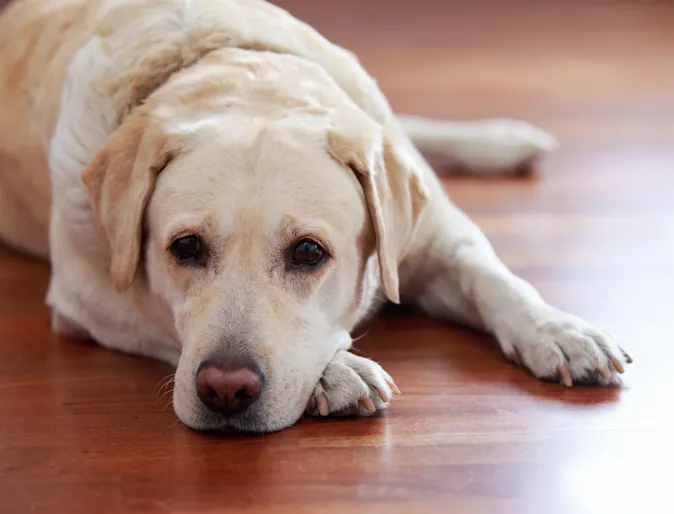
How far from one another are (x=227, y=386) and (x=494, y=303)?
867 mm

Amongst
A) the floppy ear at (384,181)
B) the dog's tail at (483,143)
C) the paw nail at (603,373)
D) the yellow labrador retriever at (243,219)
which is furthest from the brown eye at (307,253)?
the dog's tail at (483,143)

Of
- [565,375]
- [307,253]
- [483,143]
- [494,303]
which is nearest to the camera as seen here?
[307,253]

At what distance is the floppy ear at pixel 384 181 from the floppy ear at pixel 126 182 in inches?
15.6

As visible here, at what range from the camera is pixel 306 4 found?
7219 millimetres

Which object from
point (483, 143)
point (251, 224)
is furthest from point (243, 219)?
point (483, 143)

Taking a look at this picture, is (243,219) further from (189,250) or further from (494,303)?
(494,303)

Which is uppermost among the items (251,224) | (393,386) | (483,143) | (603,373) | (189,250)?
(251,224)

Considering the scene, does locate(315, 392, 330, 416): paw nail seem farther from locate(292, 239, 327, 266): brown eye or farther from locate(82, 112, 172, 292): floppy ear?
locate(82, 112, 172, 292): floppy ear

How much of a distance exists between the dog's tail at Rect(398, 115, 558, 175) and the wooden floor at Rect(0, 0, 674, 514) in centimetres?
11

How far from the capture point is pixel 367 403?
7.89 feet

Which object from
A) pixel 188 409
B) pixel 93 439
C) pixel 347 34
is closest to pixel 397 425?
pixel 188 409

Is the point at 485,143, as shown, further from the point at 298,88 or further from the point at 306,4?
the point at 306,4

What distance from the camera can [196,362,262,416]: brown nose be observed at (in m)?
2.18

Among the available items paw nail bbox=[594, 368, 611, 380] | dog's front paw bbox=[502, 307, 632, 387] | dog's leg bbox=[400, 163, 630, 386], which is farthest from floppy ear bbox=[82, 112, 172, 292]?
paw nail bbox=[594, 368, 611, 380]
